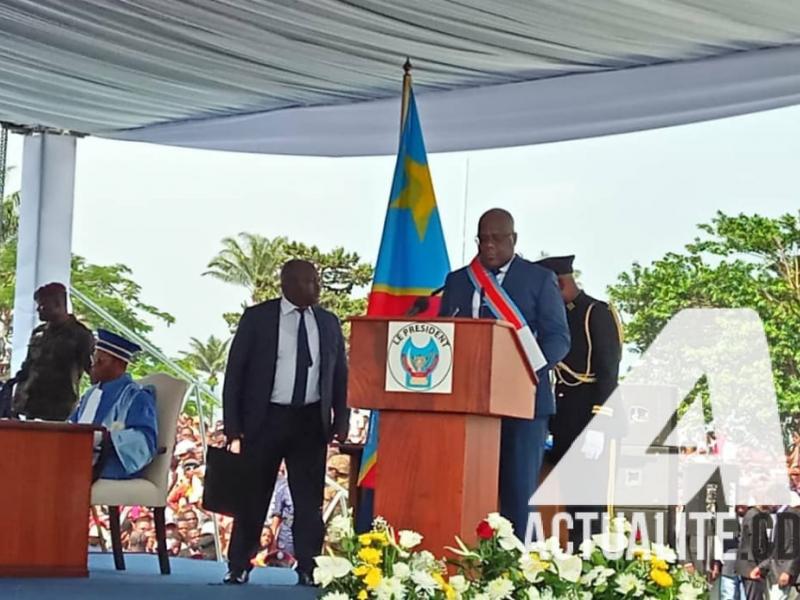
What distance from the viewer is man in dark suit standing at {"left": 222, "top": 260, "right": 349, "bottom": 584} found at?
7035 mm

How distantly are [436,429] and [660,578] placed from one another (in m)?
1.36

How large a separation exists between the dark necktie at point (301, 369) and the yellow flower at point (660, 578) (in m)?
3.98

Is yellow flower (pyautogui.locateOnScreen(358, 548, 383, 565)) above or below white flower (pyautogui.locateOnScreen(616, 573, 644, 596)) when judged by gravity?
above

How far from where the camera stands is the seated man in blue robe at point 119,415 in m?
7.62

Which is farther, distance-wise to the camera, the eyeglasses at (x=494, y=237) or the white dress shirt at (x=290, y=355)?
the white dress shirt at (x=290, y=355)

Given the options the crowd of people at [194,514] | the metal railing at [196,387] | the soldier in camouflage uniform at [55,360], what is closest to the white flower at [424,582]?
the soldier in camouflage uniform at [55,360]

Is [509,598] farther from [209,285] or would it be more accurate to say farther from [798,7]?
[209,285]

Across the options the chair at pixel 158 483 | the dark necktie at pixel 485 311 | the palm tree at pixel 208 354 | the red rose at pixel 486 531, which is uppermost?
the dark necktie at pixel 485 311

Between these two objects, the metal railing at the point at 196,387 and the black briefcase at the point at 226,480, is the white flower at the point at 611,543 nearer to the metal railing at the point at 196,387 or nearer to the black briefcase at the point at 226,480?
the black briefcase at the point at 226,480

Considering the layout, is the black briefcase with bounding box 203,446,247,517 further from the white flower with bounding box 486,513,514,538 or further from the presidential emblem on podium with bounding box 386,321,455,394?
the white flower with bounding box 486,513,514,538

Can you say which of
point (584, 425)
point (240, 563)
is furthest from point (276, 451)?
point (584, 425)

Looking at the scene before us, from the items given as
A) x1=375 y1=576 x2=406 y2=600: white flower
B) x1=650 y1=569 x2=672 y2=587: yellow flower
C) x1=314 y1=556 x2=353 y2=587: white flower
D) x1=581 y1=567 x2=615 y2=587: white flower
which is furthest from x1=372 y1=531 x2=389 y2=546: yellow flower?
x1=650 y1=569 x2=672 y2=587: yellow flower

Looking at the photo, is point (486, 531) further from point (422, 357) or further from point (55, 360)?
point (55, 360)

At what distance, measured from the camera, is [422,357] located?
4.43 metres
